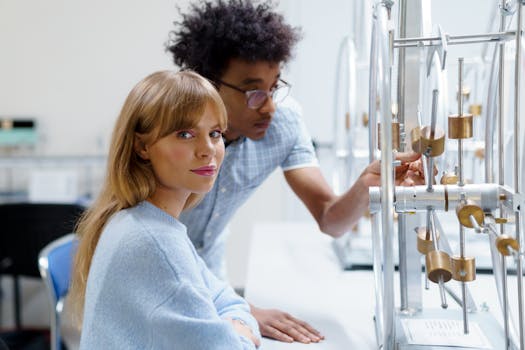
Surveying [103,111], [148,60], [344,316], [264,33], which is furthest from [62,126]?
[344,316]

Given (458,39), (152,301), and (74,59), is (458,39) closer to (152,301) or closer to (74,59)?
(152,301)

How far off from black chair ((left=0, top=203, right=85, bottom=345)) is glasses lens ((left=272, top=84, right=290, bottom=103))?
1253 mm

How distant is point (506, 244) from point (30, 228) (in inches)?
79.0

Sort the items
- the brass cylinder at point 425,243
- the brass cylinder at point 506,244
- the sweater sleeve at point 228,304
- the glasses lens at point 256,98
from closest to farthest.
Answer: the brass cylinder at point 506,244
the brass cylinder at point 425,243
the sweater sleeve at point 228,304
the glasses lens at point 256,98

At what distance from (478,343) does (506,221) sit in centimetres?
26

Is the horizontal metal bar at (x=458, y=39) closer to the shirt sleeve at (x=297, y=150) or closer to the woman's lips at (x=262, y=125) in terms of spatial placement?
the woman's lips at (x=262, y=125)

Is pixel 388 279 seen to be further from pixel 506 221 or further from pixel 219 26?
pixel 219 26

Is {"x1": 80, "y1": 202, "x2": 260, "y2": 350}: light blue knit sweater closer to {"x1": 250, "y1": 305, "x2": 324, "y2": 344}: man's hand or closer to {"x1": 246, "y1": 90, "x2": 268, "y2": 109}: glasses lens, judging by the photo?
{"x1": 250, "y1": 305, "x2": 324, "y2": 344}: man's hand

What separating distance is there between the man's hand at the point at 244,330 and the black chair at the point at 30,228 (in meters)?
1.51

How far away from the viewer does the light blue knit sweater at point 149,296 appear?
2.36ft

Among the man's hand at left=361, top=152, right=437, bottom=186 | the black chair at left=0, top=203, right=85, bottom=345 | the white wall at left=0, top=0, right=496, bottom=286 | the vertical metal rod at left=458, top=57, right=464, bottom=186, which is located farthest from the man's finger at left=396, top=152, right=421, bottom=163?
the white wall at left=0, top=0, right=496, bottom=286

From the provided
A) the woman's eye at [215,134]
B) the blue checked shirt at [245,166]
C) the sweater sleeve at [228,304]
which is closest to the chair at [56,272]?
the blue checked shirt at [245,166]

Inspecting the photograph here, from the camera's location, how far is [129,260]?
730 millimetres

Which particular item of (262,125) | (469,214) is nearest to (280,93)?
(262,125)
